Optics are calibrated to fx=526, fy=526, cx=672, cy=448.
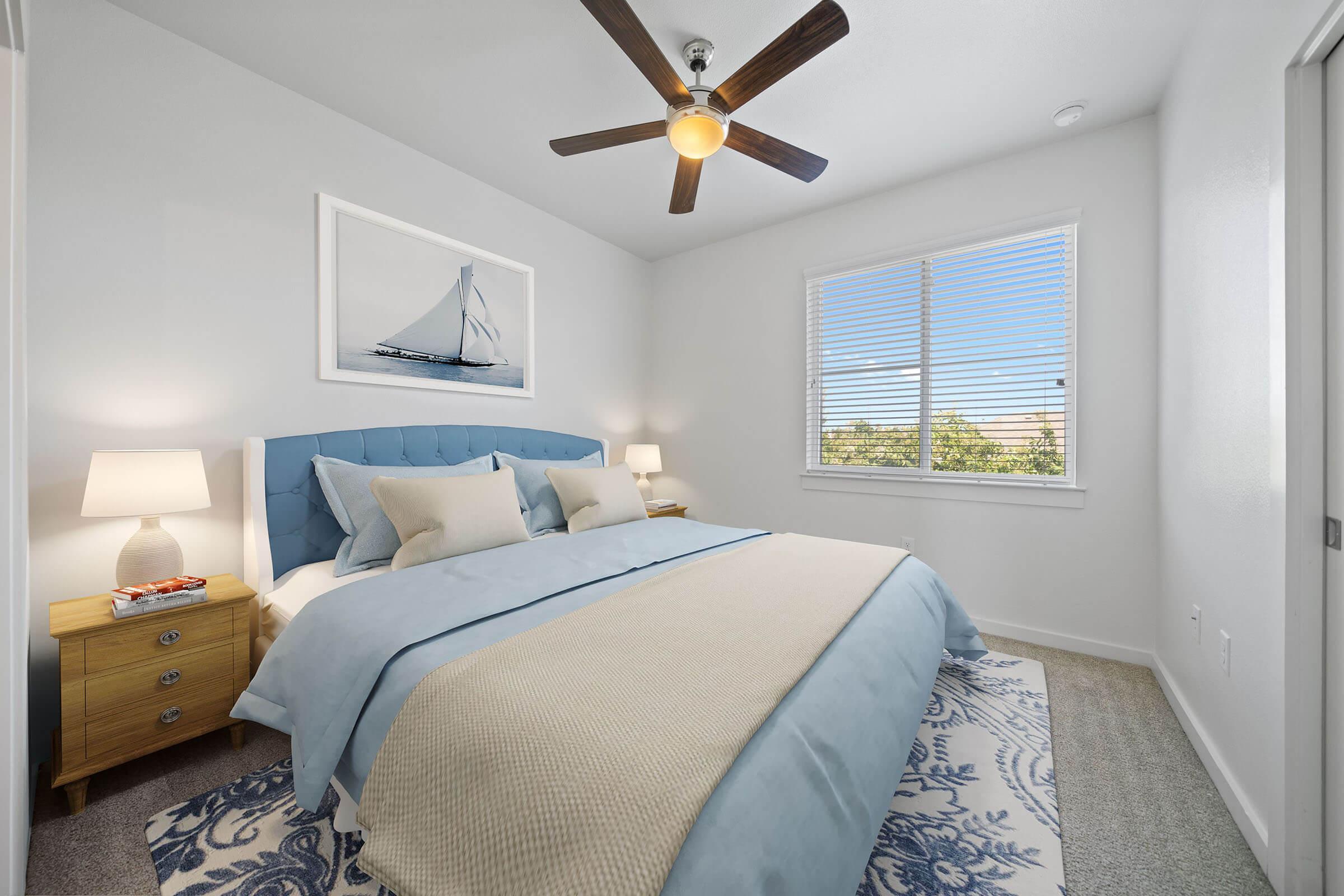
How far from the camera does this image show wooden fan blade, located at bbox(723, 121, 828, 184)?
211 centimetres

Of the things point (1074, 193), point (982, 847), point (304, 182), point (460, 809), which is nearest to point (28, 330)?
point (304, 182)

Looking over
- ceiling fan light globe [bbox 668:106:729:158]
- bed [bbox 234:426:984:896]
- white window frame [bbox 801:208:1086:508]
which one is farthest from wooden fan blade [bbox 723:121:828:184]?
bed [bbox 234:426:984:896]

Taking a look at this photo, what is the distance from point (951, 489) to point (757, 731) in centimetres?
260

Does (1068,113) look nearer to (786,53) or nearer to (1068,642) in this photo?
(786,53)

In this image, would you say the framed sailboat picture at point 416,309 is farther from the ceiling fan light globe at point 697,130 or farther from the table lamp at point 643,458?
the ceiling fan light globe at point 697,130

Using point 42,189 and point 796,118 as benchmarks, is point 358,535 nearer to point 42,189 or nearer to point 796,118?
point 42,189

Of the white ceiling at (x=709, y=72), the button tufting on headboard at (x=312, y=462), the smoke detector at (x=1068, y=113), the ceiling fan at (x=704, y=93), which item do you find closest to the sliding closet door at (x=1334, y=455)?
the white ceiling at (x=709, y=72)

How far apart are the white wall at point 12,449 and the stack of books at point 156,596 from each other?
466mm

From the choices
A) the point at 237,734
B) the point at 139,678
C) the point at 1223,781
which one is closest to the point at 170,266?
the point at 139,678

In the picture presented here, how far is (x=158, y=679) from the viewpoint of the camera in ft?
5.57

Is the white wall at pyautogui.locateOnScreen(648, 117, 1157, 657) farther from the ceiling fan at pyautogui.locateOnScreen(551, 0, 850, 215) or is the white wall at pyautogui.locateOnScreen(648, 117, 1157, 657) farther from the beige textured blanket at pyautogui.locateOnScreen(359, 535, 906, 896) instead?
the beige textured blanket at pyautogui.locateOnScreen(359, 535, 906, 896)

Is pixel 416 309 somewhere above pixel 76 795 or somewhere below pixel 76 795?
above

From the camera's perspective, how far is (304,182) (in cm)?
243

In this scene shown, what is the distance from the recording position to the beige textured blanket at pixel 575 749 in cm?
78
